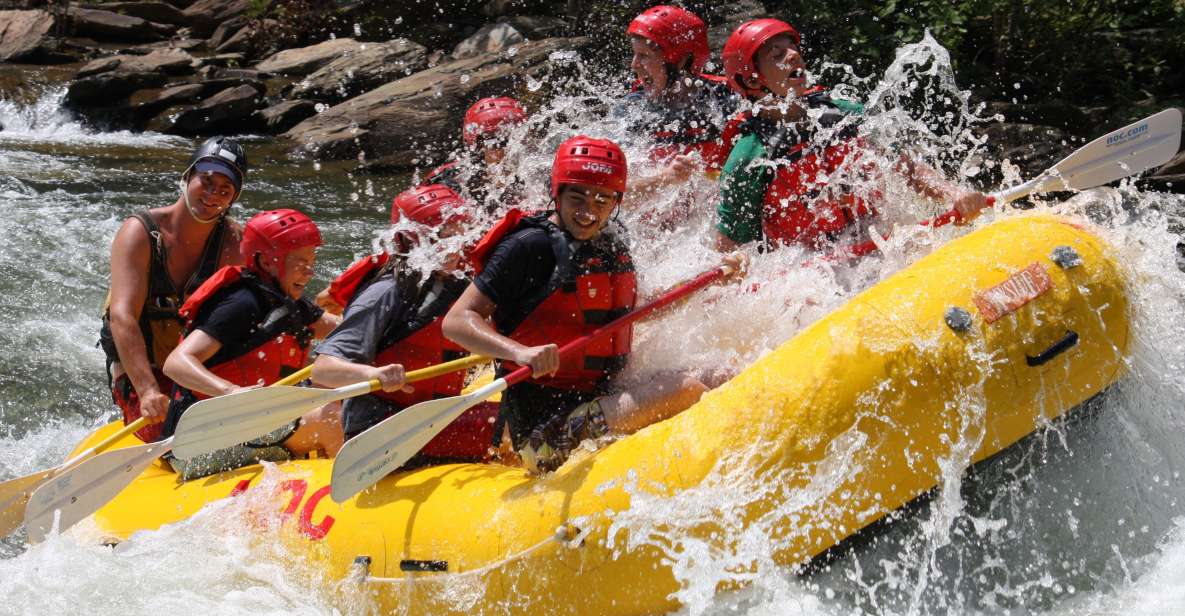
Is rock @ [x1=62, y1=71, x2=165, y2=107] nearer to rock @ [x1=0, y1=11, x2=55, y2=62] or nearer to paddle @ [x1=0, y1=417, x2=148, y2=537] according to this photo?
rock @ [x1=0, y1=11, x2=55, y2=62]

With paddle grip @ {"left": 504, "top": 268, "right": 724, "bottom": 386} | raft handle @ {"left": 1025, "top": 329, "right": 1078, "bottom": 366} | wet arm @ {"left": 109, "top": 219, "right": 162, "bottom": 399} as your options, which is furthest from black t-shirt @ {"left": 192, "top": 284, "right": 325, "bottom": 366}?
raft handle @ {"left": 1025, "top": 329, "right": 1078, "bottom": 366}

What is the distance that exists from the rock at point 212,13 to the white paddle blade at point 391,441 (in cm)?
1488

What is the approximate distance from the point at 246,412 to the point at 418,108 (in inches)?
339

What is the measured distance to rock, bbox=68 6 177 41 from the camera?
16125 mm

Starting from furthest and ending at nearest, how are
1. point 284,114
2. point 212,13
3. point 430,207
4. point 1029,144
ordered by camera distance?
point 212,13 → point 284,114 → point 1029,144 → point 430,207

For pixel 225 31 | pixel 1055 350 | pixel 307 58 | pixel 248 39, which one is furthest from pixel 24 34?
pixel 1055 350

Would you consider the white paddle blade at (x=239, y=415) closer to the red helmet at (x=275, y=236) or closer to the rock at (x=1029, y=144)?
the red helmet at (x=275, y=236)

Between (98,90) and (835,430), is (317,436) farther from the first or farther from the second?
(98,90)

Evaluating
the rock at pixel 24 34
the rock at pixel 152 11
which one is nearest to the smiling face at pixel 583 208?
the rock at pixel 24 34

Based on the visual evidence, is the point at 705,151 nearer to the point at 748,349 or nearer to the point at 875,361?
the point at 748,349

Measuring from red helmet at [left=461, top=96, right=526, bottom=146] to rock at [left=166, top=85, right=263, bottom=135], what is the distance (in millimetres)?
8174

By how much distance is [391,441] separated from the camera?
337 centimetres

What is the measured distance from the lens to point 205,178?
4.50 m

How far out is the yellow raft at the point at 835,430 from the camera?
3.01 m
